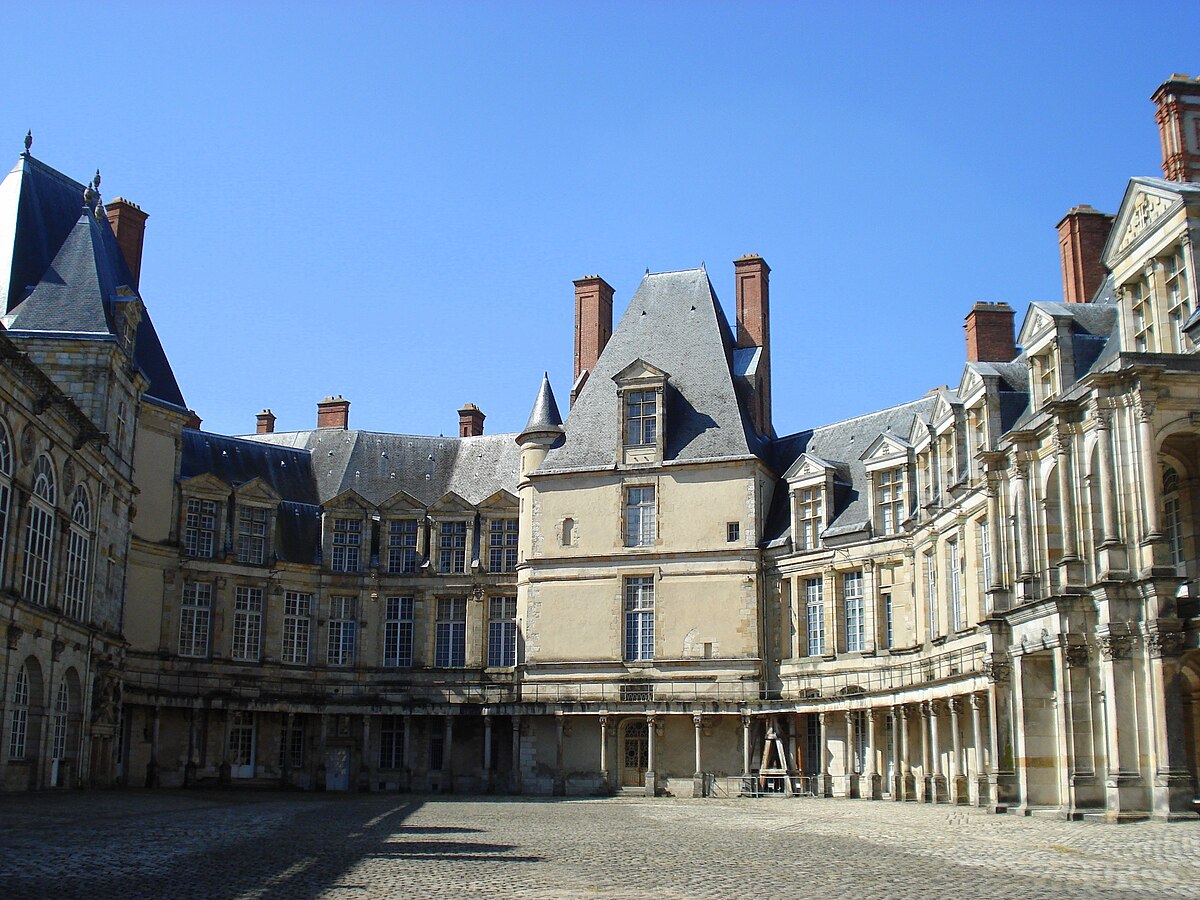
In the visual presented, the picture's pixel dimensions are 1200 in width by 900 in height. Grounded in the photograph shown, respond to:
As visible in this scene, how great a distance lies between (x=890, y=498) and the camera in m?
33.5

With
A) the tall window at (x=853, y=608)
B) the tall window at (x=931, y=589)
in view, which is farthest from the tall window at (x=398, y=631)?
the tall window at (x=931, y=589)

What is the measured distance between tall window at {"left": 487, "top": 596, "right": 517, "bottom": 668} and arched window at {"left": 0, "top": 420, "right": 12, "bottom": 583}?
18.2 m

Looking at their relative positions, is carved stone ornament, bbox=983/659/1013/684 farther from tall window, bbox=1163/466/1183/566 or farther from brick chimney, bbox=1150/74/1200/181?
brick chimney, bbox=1150/74/1200/181

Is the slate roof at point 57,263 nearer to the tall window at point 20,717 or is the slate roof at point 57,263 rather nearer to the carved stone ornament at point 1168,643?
the tall window at point 20,717

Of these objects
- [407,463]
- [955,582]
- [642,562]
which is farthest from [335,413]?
[955,582]

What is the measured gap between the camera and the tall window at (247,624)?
126 ft

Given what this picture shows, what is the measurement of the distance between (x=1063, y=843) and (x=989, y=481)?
10.1m

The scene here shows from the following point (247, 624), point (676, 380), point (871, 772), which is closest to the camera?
point (871, 772)

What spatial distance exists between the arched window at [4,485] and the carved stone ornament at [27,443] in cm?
60

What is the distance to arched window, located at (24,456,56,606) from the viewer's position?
2548cm

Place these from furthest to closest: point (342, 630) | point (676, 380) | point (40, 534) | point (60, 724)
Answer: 1. point (342, 630)
2. point (676, 380)
3. point (60, 724)
4. point (40, 534)

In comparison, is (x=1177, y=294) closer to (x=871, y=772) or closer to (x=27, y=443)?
(x=871, y=772)

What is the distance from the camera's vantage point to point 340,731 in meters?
38.5

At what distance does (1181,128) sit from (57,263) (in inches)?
1023
